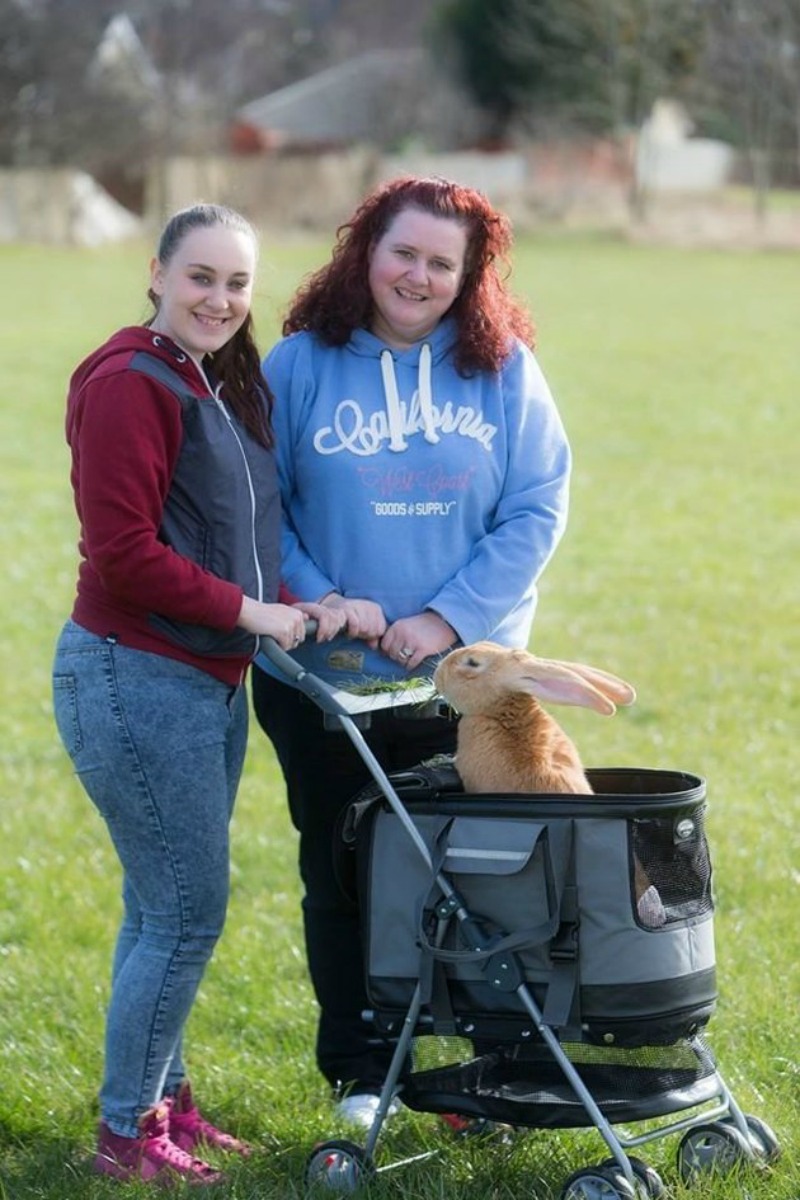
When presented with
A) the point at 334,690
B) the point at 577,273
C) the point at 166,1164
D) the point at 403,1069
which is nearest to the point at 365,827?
the point at 334,690

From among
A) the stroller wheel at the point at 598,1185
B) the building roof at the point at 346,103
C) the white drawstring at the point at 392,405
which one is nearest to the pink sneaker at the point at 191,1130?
the stroller wheel at the point at 598,1185

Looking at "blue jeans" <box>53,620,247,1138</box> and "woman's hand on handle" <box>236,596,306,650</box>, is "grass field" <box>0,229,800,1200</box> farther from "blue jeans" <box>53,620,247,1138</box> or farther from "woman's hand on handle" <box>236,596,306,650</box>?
Result: "woman's hand on handle" <box>236,596,306,650</box>

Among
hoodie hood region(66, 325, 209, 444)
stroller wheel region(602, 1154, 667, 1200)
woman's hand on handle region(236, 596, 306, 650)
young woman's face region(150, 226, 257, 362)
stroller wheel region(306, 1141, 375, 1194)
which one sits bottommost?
stroller wheel region(306, 1141, 375, 1194)

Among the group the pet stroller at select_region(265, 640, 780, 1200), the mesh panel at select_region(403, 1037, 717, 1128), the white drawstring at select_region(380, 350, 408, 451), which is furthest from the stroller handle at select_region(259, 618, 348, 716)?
the mesh panel at select_region(403, 1037, 717, 1128)

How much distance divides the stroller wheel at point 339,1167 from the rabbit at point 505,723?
2.52ft

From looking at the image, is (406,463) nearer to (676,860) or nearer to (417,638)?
(417,638)

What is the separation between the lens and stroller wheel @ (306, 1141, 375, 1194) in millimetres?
3543

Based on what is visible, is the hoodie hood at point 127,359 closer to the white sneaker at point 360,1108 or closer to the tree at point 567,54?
the white sneaker at point 360,1108

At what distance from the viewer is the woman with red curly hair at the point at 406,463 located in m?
3.88

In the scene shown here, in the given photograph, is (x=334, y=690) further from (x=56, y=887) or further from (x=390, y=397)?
(x=56, y=887)

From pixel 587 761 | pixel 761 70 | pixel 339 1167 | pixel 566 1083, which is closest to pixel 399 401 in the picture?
pixel 566 1083

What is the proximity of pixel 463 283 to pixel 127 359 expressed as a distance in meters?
0.92

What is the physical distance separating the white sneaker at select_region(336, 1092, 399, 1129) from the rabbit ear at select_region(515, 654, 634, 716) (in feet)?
3.79

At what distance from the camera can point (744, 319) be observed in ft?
86.1
